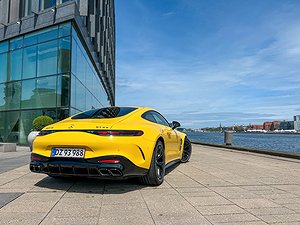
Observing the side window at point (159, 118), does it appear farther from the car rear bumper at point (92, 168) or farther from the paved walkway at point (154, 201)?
the car rear bumper at point (92, 168)

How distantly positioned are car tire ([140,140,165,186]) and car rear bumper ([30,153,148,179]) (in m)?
0.38

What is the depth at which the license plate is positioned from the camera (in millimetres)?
3698

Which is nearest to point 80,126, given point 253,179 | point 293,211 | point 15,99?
point 293,211

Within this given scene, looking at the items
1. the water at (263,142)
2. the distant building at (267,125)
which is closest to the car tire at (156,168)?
the water at (263,142)

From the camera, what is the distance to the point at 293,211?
3.18 meters

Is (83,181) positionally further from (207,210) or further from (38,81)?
(38,81)

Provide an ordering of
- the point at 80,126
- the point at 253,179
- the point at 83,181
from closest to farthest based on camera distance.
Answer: the point at 80,126 → the point at 83,181 → the point at 253,179

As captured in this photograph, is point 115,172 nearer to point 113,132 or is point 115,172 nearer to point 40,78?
point 113,132

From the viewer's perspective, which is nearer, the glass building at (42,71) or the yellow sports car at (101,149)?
the yellow sports car at (101,149)

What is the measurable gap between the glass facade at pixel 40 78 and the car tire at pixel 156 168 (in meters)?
11.2

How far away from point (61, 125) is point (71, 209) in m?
1.41

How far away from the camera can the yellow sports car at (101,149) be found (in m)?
3.63

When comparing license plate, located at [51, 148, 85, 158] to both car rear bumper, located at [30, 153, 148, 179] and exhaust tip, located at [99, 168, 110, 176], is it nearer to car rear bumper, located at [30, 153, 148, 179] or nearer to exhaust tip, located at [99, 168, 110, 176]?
car rear bumper, located at [30, 153, 148, 179]

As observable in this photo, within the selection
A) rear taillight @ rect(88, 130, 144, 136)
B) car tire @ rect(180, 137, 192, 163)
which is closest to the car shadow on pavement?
rear taillight @ rect(88, 130, 144, 136)
